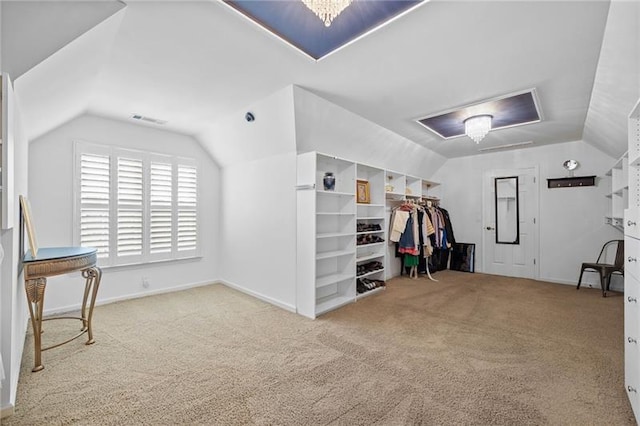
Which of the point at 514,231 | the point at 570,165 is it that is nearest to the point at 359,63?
the point at 570,165

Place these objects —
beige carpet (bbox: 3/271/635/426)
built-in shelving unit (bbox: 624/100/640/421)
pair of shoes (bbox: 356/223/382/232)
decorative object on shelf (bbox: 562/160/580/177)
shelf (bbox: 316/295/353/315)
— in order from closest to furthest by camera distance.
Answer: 1. built-in shelving unit (bbox: 624/100/640/421)
2. beige carpet (bbox: 3/271/635/426)
3. shelf (bbox: 316/295/353/315)
4. pair of shoes (bbox: 356/223/382/232)
5. decorative object on shelf (bbox: 562/160/580/177)

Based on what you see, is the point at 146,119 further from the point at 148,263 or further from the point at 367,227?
the point at 367,227

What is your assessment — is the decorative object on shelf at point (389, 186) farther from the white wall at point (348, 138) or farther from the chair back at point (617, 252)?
the chair back at point (617, 252)

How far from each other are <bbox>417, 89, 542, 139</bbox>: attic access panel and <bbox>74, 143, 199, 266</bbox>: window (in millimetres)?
3832

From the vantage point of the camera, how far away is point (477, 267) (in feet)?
19.6

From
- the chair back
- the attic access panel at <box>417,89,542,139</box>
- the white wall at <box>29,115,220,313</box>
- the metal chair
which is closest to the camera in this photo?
the attic access panel at <box>417,89,542,139</box>

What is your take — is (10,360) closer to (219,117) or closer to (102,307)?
(102,307)

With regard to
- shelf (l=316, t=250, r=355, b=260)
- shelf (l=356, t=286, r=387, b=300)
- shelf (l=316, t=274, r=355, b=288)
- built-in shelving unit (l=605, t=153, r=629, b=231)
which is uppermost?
built-in shelving unit (l=605, t=153, r=629, b=231)

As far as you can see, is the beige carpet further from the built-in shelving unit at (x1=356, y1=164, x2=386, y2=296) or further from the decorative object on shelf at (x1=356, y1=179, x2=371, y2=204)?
the decorative object on shelf at (x1=356, y1=179, x2=371, y2=204)

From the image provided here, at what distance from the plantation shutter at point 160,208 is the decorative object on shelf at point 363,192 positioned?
117 inches

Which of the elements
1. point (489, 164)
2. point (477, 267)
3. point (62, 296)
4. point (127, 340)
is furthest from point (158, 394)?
point (489, 164)

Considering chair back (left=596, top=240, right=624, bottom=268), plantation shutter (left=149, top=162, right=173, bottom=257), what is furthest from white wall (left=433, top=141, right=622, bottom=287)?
plantation shutter (left=149, top=162, right=173, bottom=257)

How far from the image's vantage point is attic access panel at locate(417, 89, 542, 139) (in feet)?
10.7

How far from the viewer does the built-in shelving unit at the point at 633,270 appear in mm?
1614
